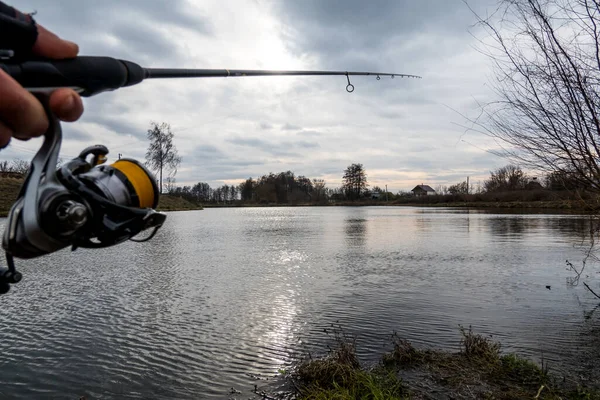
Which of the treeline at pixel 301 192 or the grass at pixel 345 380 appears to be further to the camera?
the treeline at pixel 301 192

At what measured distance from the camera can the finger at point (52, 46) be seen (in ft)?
5.05

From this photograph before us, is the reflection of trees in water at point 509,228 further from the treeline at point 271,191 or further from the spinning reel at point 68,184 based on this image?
the treeline at point 271,191

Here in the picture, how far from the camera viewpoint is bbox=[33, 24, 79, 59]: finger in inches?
60.6

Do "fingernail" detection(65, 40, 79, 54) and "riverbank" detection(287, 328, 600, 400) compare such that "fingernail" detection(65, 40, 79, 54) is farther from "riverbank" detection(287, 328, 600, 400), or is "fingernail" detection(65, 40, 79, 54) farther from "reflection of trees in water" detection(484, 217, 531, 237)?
"reflection of trees in water" detection(484, 217, 531, 237)

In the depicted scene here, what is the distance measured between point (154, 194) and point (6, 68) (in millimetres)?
844

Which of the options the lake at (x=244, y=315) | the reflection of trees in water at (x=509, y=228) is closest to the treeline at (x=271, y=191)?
the reflection of trees in water at (x=509, y=228)

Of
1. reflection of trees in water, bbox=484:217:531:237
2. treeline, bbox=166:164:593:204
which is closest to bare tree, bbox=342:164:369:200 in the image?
treeline, bbox=166:164:593:204

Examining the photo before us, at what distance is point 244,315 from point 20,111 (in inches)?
299

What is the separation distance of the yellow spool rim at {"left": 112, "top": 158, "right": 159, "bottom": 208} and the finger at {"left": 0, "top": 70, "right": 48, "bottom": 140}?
21.2 inches

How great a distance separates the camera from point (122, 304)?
9.38 metres

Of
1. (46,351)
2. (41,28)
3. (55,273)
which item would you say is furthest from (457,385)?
(55,273)

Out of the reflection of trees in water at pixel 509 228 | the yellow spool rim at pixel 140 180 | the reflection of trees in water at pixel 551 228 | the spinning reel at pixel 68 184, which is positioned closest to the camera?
the spinning reel at pixel 68 184

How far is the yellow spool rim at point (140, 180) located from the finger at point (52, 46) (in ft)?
1.80

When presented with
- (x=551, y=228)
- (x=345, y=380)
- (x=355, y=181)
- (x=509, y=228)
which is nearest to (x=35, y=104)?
(x=345, y=380)
